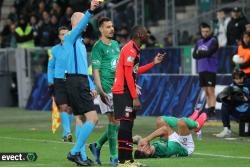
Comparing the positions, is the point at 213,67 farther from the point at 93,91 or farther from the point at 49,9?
the point at 49,9

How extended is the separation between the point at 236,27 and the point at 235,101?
7260 millimetres

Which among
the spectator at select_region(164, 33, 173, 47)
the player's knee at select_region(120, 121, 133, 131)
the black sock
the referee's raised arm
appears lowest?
the black sock

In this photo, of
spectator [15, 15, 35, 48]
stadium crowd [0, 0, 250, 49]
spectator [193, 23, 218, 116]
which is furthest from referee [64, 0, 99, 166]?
spectator [15, 15, 35, 48]

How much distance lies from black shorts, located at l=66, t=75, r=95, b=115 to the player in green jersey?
566 mm

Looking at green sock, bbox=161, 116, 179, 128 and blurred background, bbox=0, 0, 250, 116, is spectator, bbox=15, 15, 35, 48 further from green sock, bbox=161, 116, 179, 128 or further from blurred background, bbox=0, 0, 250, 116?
green sock, bbox=161, 116, 179, 128

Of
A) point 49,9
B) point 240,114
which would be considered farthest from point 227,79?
point 49,9

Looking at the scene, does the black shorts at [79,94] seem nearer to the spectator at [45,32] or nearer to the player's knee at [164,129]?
the player's knee at [164,129]

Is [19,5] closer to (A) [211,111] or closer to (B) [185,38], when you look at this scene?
(B) [185,38]

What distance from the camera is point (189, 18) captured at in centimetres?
3145

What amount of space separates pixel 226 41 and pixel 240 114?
847 centimetres

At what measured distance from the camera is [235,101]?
19312 mm

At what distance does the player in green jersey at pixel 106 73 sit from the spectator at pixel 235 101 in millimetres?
4874

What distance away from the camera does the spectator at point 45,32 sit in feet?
103

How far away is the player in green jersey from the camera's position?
14578mm
